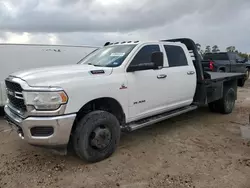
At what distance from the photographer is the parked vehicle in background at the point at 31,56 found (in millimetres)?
6836

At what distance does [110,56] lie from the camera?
5031mm

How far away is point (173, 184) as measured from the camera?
3.51 metres

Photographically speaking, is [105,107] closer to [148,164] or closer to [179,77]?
[148,164]

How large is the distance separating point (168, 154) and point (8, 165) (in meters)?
2.60

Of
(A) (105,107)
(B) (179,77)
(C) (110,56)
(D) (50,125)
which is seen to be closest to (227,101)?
(B) (179,77)

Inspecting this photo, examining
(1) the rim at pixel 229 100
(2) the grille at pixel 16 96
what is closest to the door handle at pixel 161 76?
(2) the grille at pixel 16 96

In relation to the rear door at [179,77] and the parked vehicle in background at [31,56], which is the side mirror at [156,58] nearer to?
the rear door at [179,77]

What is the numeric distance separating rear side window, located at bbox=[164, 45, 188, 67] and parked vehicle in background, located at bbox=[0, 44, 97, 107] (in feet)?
12.8

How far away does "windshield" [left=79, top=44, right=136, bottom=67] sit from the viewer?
15.5ft

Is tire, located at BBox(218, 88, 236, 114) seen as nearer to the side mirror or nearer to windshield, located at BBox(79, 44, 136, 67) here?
the side mirror

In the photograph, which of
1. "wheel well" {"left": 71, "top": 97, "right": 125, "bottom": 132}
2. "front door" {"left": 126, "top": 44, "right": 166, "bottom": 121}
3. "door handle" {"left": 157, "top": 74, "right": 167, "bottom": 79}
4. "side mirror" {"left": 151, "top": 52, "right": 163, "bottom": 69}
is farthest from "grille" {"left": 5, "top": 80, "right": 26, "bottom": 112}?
"door handle" {"left": 157, "top": 74, "right": 167, "bottom": 79}

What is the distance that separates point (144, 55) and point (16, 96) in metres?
2.39

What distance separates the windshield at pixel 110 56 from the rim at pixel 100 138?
3.80ft

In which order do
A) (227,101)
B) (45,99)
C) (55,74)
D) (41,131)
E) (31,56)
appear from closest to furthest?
(45,99) → (41,131) → (55,74) → (31,56) → (227,101)
